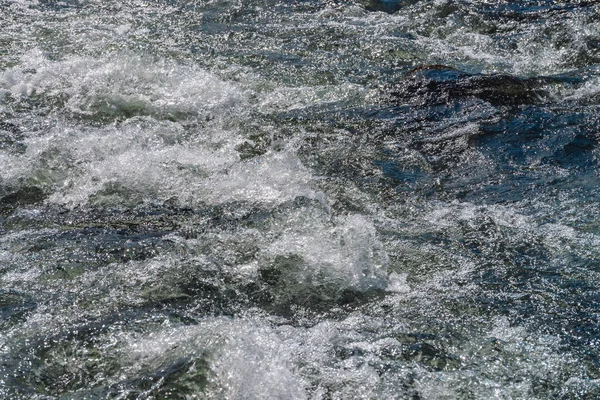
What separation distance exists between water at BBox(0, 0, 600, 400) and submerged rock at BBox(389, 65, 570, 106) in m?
0.02

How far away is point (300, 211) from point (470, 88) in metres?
2.74

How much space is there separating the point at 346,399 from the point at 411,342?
0.55m

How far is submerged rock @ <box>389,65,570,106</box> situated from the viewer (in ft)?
19.6

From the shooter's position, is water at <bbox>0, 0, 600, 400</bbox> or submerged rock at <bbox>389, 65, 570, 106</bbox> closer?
water at <bbox>0, 0, 600, 400</bbox>

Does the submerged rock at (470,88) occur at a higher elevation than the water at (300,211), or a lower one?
higher

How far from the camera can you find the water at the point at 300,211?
2977 mm

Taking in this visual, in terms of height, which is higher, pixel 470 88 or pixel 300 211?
pixel 470 88

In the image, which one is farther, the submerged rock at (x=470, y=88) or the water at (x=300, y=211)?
the submerged rock at (x=470, y=88)

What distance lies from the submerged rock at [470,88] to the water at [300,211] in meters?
0.02

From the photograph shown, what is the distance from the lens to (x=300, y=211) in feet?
13.9

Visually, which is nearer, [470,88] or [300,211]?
[300,211]

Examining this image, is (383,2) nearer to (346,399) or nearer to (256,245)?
(256,245)

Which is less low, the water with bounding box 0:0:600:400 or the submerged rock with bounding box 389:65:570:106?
the submerged rock with bounding box 389:65:570:106

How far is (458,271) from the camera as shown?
3.72 m
